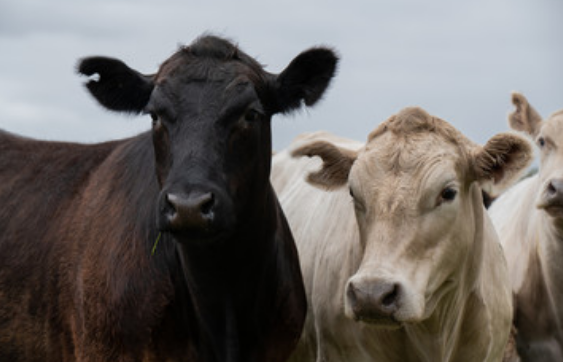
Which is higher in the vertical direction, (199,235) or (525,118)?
(525,118)

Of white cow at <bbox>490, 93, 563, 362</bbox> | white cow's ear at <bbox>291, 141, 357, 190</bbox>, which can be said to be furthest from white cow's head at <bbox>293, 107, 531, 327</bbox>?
white cow at <bbox>490, 93, 563, 362</bbox>

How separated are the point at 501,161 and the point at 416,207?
0.72m

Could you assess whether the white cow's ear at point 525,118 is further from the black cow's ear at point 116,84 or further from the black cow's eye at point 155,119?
the black cow's eye at point 155,119

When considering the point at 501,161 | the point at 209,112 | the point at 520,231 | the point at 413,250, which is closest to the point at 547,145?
the point at 520,231

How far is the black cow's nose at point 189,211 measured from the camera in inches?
204

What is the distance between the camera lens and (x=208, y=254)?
236 inches

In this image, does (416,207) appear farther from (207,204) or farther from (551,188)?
(551,188)

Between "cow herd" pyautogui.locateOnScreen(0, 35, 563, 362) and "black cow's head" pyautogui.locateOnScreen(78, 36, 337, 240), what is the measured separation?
0.04 ft

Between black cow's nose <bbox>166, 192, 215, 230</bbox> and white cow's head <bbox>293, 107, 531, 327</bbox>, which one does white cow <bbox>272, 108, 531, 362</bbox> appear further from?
black cow's nose <bbox>166, 192, 215, 230</bbox>

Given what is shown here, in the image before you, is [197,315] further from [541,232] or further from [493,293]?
[541,232]

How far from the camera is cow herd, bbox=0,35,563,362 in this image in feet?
18.1

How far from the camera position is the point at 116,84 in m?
6.46

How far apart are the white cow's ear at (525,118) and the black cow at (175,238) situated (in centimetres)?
327

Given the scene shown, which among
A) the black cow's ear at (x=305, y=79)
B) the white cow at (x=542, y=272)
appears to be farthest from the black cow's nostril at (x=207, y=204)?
the white cow at (x=542, y=272)
